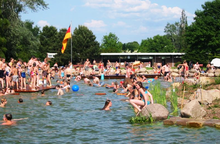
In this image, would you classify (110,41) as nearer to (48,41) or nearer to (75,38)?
(48,41)

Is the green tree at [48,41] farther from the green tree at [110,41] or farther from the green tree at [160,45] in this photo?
the green tree at [160,45]

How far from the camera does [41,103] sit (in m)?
18.5

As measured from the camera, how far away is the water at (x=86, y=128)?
10.8 metres

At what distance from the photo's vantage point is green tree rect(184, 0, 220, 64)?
195 feet

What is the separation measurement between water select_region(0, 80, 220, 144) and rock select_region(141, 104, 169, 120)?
0.37 metres

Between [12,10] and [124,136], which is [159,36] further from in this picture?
[124,136]

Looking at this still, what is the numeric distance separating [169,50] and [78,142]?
350ft

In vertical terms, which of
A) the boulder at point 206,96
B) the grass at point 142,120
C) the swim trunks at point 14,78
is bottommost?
the grass at point 142,120

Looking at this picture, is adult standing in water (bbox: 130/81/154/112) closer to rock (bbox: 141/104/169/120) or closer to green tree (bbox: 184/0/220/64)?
rock (bbox: 141/104/169/120)

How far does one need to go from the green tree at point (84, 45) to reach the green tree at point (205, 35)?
20.0 meters

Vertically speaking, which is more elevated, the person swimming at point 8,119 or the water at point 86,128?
the person swimming at point 8,119

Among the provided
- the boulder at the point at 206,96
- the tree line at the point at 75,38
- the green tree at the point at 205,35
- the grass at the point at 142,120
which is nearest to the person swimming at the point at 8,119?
the grass at the point at 142,120

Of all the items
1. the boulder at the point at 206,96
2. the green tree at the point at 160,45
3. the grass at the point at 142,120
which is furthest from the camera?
the green tree at the point at 160,45

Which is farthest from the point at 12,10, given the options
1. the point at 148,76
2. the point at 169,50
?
the point at 169,50
